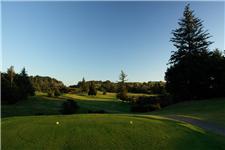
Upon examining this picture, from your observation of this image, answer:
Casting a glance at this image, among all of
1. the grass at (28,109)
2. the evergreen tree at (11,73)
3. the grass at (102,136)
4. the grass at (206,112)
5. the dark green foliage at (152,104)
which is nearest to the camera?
the grass at (102,136)

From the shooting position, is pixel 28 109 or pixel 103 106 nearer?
pixel 28 109

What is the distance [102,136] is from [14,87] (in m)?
40.9

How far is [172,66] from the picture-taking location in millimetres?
45688

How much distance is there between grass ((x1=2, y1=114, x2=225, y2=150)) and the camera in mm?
11477

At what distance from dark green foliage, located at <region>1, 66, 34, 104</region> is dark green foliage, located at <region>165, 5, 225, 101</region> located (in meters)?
27.3

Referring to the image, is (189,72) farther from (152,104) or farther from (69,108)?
(69,108)

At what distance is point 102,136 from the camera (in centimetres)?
1245

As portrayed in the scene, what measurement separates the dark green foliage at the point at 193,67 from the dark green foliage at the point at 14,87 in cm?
2729

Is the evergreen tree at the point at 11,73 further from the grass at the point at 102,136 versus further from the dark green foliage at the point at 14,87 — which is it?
the grass at the point at 102,136

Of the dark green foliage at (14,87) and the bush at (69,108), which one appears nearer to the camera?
→ the bush at (69,108)

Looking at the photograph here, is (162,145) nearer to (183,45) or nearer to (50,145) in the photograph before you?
(50,145)

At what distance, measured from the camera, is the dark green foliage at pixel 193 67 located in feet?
133

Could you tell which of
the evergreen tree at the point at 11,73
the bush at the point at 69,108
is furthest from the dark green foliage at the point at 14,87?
the bush at the point at 69,108

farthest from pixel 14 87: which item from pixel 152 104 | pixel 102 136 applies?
pixel 102 136
